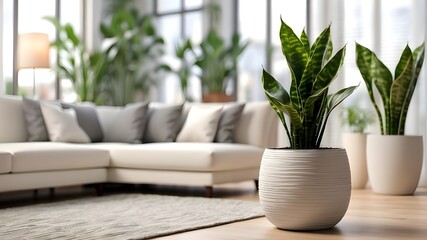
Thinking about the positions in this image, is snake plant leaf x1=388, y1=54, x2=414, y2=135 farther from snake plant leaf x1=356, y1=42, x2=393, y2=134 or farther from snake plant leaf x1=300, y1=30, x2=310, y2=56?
snake plant leaf x1=300, y1=30, x2=310, y2=56

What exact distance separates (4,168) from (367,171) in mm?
2953

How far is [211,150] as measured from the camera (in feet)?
14.7

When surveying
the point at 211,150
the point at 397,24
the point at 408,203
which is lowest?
the point at 408,203

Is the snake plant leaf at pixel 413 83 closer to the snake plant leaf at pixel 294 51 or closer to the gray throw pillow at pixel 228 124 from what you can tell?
the gray throw pillow at pixel 228 124

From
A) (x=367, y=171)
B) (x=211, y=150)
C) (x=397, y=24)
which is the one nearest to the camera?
(x=211, y=150)

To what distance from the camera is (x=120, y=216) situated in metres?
3.44

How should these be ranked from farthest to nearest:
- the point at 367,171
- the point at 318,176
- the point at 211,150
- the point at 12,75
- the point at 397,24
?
the point at 12,75, the point at 397,24, the point at 367,171, the point at 211,150, the point at 318,176

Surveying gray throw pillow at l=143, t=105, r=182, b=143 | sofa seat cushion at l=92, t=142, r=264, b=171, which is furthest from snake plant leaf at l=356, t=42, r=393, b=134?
gray throw pillow at l=143, t=105, r=182, b=143

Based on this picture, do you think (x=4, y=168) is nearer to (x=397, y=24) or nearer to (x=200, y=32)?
(x=397, y=24)

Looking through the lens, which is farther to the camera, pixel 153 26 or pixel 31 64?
pixel 153 26

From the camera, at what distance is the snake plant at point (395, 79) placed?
453 centimetres

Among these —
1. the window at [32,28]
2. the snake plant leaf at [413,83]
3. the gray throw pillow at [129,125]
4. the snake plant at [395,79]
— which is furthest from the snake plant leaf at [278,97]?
the window at [32,28]

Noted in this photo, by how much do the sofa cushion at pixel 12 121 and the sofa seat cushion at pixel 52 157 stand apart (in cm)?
38

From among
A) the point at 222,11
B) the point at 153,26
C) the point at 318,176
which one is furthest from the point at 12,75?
the point at 318,176
